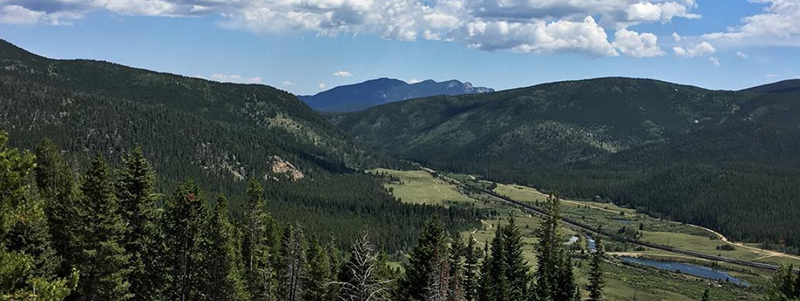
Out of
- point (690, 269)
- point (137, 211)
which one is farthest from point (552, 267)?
point (690, 269)

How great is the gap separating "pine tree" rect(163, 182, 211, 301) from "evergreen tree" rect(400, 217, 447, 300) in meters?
17.8

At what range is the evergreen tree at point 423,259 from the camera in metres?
39.8

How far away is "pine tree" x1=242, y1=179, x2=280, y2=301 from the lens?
182 feet

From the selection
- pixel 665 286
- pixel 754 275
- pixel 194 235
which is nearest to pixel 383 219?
pixel 665 286

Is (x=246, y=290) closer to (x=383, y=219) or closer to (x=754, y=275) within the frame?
(x=383, y=219)

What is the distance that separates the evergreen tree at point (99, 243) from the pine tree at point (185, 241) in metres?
5.36

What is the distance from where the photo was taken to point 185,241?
4609 centimetres

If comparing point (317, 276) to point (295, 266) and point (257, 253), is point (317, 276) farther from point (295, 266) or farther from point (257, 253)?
point (257, 253)

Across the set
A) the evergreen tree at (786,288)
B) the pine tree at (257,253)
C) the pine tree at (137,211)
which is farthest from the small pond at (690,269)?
the pine tree at (137,211)

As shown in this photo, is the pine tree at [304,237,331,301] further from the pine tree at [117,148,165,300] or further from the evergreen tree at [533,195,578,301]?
the evergreen tree at [533,195,578,301]

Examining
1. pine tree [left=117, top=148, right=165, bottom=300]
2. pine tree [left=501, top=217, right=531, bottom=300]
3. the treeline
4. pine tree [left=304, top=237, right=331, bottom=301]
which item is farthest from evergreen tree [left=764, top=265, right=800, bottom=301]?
pine tree [left=117, top=148, right=165, bottom=300]

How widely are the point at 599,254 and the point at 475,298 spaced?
14.5 m

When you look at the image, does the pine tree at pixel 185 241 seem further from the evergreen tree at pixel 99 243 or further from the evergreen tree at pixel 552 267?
the evergreen tree at pixel 552 267

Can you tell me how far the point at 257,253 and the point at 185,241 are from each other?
13.4 metres
